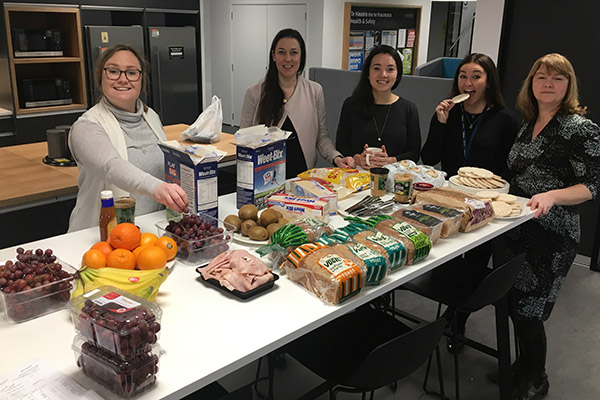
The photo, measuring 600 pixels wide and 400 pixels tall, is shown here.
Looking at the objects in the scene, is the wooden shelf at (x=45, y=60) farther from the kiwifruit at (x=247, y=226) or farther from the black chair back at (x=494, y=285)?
the black chair back at (x=494, y=285)

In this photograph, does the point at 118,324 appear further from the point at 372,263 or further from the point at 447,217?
the point at 447,217

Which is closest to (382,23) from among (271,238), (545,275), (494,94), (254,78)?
(254,78)

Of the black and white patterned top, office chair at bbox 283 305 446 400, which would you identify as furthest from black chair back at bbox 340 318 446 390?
the black and white patterned top

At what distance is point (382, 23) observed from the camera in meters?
8.27

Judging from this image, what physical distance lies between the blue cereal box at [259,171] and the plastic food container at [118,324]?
0.91m

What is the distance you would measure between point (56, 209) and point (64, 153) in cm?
38

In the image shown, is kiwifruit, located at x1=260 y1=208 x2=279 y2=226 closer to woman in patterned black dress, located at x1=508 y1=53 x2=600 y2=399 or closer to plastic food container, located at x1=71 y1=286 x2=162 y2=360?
plastic food container, located at x1=71 y1=286 x2=162 y2=360

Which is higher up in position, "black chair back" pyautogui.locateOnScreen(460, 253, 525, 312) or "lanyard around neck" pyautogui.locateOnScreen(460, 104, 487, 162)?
"lanyard around neck" pyautogui.locateOnScreen(460, 104, 487, 162)

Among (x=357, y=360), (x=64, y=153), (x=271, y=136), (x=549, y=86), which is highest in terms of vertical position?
(x=549, y=86)

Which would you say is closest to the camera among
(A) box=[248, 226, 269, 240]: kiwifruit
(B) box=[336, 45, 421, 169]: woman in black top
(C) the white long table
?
(C) the white long table

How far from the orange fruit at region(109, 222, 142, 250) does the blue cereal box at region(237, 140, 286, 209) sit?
550mm

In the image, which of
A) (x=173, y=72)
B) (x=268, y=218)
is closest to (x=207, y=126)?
(x=268, y=218)

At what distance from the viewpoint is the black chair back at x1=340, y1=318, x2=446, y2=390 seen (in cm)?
142

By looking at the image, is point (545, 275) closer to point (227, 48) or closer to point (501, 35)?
point (501, 35)
